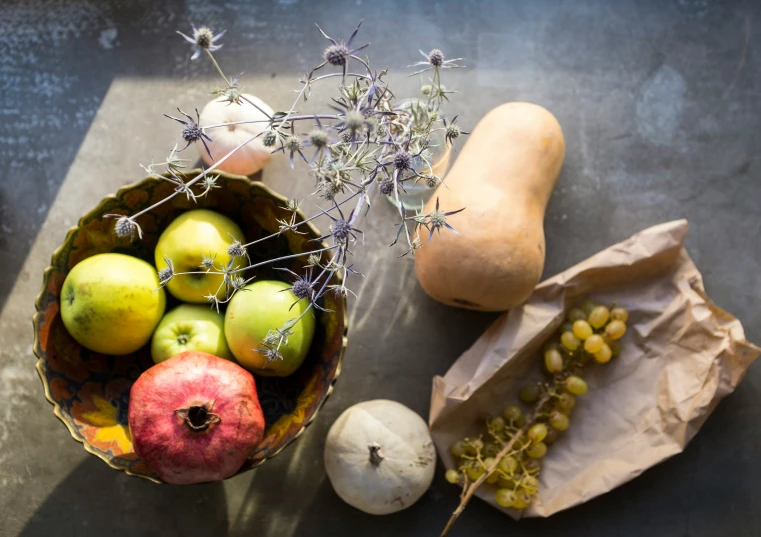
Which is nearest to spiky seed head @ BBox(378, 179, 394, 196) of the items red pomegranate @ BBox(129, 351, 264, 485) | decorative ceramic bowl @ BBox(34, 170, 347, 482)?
decorative ceramic bowl @ BBox(34, 170, 347, 482)

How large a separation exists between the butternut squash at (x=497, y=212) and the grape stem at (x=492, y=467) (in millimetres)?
185

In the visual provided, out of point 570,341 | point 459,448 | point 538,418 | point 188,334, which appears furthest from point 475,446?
point 188,334

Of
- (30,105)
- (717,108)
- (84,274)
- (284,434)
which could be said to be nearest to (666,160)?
(717,108)

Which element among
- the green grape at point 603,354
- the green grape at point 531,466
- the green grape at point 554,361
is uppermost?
the green grape at point 603,354

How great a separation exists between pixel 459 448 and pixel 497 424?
8 cm

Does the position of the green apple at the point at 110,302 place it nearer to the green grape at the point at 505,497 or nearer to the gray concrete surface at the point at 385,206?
the gray concrete surface at the point at 385,206

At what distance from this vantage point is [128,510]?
3.75 ft

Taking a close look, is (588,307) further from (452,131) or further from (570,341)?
(452,131)

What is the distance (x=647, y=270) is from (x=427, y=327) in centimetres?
40

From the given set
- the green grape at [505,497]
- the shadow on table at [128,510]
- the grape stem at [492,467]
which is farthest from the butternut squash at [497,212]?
Answer: the shadow on table at [128,510]

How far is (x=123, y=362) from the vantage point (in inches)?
41.3

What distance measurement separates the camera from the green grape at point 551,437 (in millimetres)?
1116

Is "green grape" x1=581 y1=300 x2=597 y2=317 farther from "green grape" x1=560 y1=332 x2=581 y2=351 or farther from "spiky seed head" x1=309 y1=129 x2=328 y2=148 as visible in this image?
"spiky seed head" x1=309 y1=129 x2=328 y2=148

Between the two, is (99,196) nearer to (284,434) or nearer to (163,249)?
(163,249)
